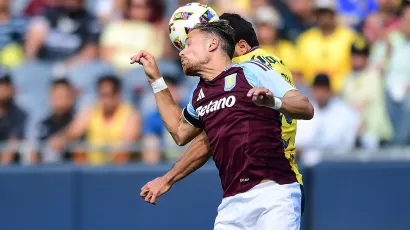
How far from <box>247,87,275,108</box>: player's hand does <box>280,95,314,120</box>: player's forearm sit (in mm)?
128

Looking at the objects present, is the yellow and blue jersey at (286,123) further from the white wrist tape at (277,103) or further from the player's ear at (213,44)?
the white wrist tape at (277,103)

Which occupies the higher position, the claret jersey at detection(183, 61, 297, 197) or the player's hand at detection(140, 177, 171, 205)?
the claret jersey at detection(183, 61, 297, 197)

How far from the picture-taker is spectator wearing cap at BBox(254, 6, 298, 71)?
11.4 meters

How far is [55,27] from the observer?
1236 cm

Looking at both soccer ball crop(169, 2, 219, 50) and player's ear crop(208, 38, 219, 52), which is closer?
player's ear crop(208, 38, 219, 52)

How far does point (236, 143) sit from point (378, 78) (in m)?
5.15

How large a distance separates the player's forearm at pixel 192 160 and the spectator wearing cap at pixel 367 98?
385 cm

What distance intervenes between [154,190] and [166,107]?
623 millimetres

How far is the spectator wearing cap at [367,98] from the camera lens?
9.84 meters

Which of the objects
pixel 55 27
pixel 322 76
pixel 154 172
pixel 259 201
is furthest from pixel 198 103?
pixel 55 27

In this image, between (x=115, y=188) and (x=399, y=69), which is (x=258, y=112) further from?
(x=399, y=69)

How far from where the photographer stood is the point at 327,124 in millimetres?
10000

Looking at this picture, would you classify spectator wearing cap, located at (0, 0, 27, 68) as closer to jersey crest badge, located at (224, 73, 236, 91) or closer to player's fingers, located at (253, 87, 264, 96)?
jersey crest badge, located at (224, 73, 236, 91)

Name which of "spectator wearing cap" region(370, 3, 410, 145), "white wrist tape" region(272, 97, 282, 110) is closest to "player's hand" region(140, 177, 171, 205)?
"white wrist tape" region(272, 97, 282, 110)
